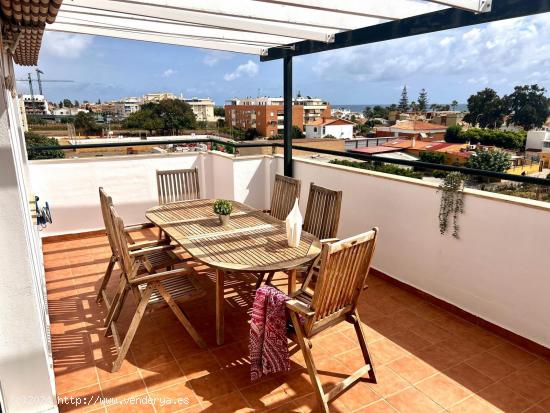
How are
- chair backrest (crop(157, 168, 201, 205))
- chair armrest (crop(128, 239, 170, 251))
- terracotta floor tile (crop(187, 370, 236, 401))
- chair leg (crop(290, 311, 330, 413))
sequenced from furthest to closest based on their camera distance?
chair backrest (crop(157, 168, 201, 205))
chair armrest (crop(128, 239, 170, 251))
terracotta floor tile (crop(187, 370, 236, 401))
chair leg (crop(290, 311, 330, 413))

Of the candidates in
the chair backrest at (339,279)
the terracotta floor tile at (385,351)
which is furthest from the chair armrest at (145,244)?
the terracotta floor tile at (385,351)

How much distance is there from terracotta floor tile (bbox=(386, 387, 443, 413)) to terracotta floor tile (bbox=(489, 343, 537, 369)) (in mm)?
759

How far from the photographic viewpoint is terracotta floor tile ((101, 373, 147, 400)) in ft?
Answer: 7.03

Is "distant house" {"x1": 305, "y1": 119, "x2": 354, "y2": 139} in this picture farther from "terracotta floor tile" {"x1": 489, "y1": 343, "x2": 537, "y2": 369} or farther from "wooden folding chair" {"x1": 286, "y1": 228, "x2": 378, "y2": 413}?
"wooden folding chair" {"x1": 286, "y1": 228, "x2": 378, "y2": 413}

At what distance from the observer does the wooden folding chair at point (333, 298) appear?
1842 mm

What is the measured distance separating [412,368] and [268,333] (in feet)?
3.28

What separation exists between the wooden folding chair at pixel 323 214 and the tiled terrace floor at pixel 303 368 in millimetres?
694

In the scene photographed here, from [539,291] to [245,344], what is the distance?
6.65ft

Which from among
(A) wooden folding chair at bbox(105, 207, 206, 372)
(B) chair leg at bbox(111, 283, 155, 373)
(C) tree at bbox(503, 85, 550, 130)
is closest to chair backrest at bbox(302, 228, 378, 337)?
(A) wooden folding chair at bbox(105, 207, 206, 372)

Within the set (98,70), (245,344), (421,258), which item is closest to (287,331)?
(245,344)

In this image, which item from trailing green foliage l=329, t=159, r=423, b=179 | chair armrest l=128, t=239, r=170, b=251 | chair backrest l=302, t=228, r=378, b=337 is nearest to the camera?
chair backrest l=302, t=228, r=378, b=337

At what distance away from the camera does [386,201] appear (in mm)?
3625

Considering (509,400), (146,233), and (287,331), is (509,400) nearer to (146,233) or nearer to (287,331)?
(287,331)

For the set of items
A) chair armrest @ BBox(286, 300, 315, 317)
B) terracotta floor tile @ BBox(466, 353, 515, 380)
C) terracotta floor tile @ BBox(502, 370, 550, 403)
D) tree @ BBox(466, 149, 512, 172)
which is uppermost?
tree @ BBox(466, 149, 512, 172)
